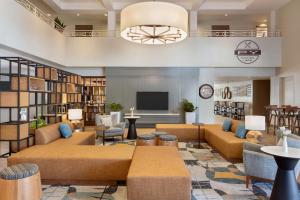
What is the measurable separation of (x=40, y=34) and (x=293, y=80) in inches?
388

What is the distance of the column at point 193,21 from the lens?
38.7ft

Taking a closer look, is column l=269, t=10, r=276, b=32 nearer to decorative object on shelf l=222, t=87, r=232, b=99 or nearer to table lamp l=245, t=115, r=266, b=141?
decorative object on shelf l=222, t=87, r=232, b=99

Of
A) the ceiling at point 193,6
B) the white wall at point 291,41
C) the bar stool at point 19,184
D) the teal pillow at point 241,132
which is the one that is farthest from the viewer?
the ceiling at point 193,6

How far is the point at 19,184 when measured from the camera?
2.95 metres

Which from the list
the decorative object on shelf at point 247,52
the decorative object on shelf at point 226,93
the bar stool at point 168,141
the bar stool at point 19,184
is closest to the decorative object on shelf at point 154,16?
the bar stool at point 168,141

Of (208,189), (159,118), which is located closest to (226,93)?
(159,118)

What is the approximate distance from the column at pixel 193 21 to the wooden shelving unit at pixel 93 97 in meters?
4.77

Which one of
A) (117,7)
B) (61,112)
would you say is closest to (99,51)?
(117,7)

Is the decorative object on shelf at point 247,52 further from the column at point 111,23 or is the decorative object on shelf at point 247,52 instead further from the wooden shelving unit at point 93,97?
the wooden shelving unit at point 93,97

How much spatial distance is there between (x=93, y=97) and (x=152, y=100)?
9.99 feet

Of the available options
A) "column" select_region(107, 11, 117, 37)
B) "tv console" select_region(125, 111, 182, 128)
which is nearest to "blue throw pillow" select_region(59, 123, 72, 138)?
"tv console" select_region(125, 111, 182, 128)

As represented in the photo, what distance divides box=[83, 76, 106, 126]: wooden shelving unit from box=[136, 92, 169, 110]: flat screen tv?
1968mm

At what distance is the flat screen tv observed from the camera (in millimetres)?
11578

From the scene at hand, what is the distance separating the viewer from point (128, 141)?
25.6ft
